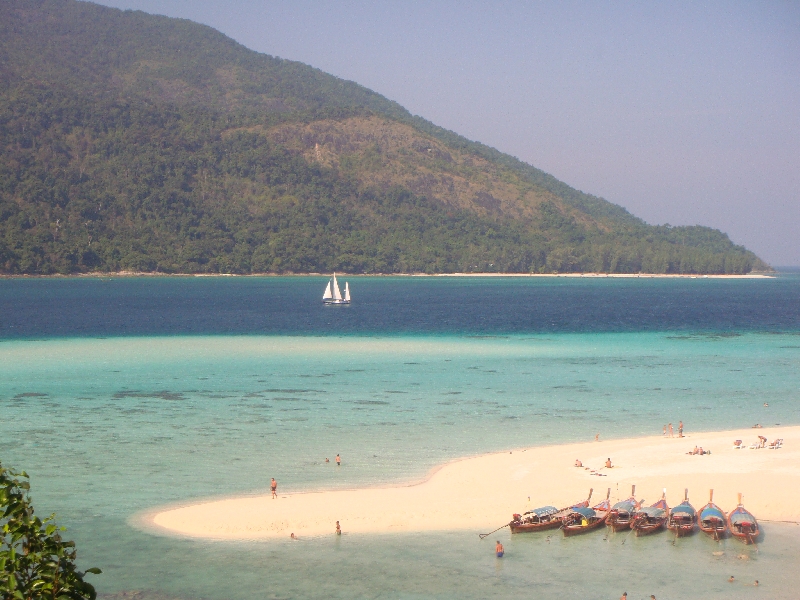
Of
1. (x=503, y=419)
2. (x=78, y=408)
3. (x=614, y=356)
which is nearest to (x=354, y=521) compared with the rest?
(x=503, y=419)

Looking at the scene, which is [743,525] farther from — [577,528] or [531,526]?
[531,526]

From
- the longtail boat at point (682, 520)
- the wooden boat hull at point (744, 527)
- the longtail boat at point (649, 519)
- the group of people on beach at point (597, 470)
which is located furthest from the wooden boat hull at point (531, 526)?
the group of people on beach at point (597, 470)

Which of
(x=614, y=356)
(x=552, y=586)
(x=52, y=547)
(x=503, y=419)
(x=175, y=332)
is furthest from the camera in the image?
(x=175, y=332)

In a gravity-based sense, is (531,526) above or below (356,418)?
below

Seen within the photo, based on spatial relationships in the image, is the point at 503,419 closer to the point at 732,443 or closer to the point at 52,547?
the point at 732,443

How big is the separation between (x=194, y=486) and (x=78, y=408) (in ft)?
53.6

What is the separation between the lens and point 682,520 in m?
23.7

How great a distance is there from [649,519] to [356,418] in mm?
18221

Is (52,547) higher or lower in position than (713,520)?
higher

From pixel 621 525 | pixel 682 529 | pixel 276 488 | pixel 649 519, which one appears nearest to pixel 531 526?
pixel 621 525

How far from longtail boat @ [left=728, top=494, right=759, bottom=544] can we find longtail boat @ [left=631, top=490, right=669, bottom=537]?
68.7 inches

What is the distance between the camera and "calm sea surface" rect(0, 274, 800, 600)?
21031 millimetres

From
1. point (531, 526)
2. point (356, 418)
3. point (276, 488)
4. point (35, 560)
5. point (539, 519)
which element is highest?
point (35, 560)

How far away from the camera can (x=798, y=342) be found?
75.4 metres
